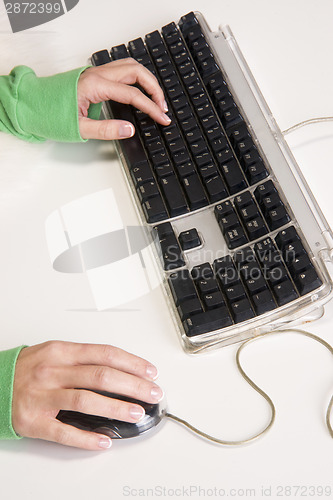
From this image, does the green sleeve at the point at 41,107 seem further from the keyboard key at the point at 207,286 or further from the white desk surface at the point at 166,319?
the keyboard key at the point at 207,286

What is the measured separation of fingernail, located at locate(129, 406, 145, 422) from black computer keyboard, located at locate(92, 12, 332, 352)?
79 mm

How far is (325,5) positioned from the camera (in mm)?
850

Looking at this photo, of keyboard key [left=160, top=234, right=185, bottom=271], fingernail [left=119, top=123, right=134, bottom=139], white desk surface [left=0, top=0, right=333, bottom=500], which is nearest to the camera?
white desk surface [left=0, top=0, right=333, bottom=500]

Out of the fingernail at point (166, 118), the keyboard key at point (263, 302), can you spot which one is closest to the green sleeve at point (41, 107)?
the fingernail at point (166, 118)

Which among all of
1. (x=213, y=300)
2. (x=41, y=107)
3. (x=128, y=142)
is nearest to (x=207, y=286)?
(x=213, y=300)

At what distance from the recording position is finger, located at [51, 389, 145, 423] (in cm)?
55

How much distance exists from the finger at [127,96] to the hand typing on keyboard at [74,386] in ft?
0.97

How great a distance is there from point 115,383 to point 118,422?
0.11 feet

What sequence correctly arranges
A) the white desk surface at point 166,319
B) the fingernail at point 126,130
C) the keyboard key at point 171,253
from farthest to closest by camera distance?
1. the fingernail at point 126,130
2. the keyboard key at point 171,253
3. the white desk surface at point 166,319

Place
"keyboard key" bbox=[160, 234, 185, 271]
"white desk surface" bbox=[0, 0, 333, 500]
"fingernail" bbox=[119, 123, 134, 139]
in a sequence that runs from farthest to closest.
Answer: "fingernail" bbox=[119, 123, 134, 139] < "keyboard key" bbox=[160, 234, 185, 271] < "white desk surface" bbox=[0, 0, 333, 500]

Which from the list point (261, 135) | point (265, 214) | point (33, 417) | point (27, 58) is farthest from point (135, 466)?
point (27, 58)

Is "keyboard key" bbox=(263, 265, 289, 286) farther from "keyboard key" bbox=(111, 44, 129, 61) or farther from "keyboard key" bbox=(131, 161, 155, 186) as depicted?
"keyboard key" bbox=(111, 44, 129, 61)

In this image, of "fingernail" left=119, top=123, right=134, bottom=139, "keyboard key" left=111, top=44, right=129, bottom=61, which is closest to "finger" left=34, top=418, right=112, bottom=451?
"fingernail" left=119, top=123, right=134, bottom=139

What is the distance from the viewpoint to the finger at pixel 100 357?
1.87 feet
